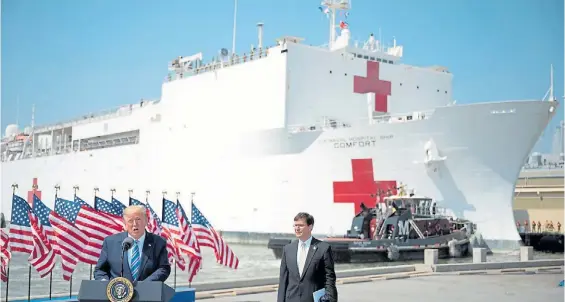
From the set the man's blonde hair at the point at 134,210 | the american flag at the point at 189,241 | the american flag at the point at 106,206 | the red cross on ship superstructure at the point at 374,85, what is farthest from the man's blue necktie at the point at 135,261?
the red cross on ship superstructure at the point at 374,85

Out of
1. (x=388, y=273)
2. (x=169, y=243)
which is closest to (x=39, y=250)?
(x=169, y=243)

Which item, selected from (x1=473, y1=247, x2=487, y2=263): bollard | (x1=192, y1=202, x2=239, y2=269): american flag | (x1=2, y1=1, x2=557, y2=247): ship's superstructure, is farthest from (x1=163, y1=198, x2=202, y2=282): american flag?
(x1=2, y1=1, x2=557, y2=247): ship's superstructure

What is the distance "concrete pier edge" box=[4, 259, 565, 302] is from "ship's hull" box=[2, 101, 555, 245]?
3.26m

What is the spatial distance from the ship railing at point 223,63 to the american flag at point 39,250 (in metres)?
11.2

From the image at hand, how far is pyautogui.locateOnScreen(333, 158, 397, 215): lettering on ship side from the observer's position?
13.5 m

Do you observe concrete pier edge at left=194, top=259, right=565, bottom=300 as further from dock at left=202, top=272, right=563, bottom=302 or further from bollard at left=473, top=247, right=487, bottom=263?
bollard at left=473, top=247, right=487, bottom=263

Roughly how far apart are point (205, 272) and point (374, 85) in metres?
8.12

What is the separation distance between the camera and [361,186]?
13.6 metres

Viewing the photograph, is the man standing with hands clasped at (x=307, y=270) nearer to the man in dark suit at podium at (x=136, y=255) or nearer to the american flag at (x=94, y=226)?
the man in dark suit at podium at (x=136, y=255)

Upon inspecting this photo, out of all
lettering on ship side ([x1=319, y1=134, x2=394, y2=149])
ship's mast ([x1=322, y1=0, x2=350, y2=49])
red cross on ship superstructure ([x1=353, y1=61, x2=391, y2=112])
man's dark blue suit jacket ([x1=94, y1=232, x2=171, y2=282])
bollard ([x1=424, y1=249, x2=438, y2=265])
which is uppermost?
ship's mast ([x1=322, y1=0, x2=350, y2=49])

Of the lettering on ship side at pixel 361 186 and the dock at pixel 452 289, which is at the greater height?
the lettering on ship side at pixel 361 186

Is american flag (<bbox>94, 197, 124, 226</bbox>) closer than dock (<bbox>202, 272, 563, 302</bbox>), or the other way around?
dock (<bbox>202, 272, 563, 302</bbox>)

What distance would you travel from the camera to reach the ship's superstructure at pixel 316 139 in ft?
41.4

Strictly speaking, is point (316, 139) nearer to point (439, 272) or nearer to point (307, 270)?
point (439, 272)
